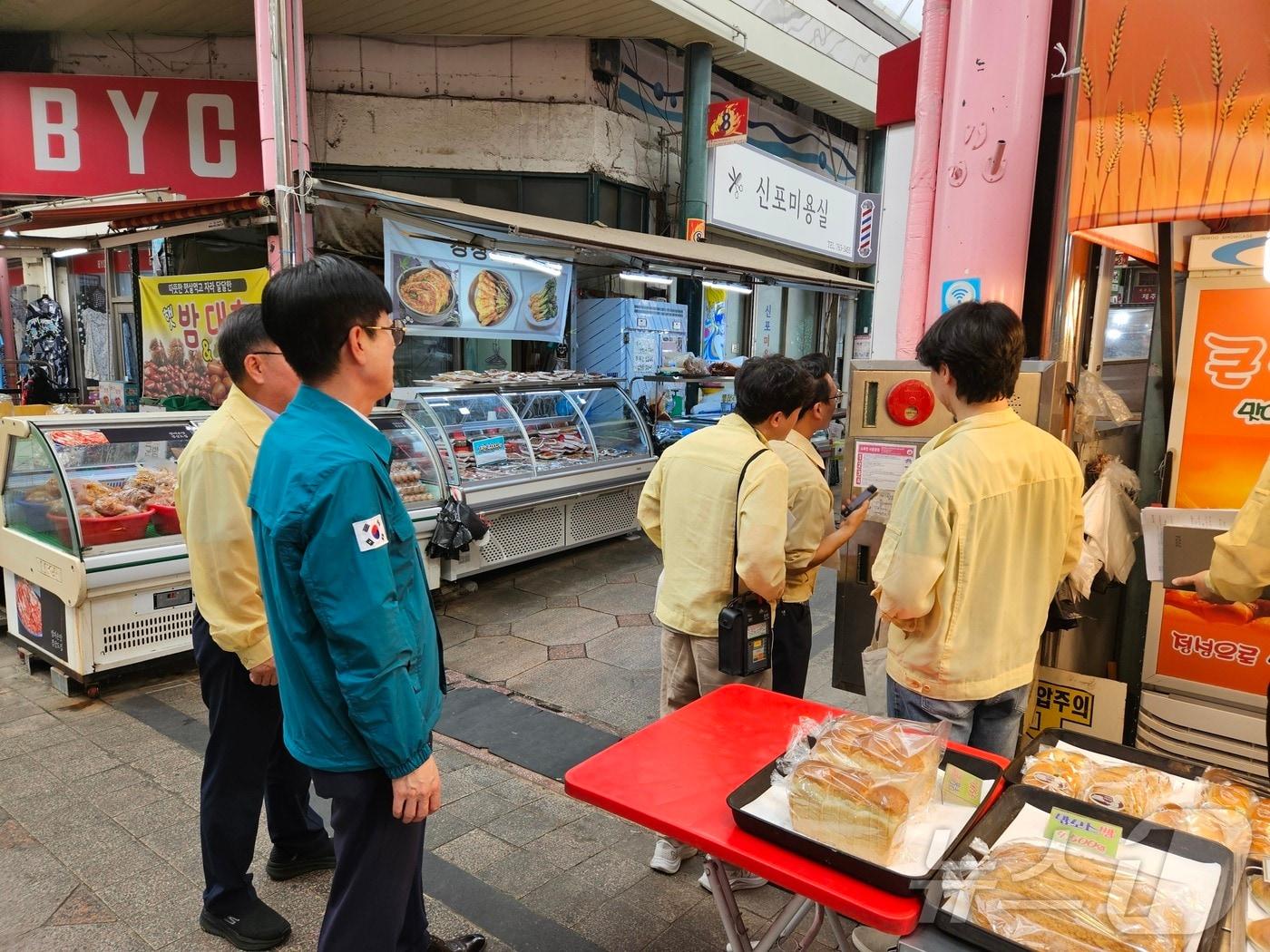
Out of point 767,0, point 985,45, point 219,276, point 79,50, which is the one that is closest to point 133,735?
point 219,276

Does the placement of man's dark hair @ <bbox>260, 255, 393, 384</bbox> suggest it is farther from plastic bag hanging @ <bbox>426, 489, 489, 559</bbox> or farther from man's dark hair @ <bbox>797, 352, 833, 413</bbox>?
plastic bag hanging @ <bbox>426, 489, 489, 559</bbox>

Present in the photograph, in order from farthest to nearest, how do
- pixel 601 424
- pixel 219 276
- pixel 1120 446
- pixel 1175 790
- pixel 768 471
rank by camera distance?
pixel 601 424, pixel 219 276, pixel 1120 446, pixel 768 471, pixel 1175 790

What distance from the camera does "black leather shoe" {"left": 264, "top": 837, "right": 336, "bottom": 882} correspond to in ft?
9.42

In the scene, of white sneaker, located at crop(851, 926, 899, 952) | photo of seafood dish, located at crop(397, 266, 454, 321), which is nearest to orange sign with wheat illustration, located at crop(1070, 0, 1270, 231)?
white sneaker, located at crop(851, 926, 899, 952)

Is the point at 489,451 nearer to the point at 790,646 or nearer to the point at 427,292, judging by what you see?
the point at 427,292

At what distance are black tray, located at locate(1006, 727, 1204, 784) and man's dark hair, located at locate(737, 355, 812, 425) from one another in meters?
1.38

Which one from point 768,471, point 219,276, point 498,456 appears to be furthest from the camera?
point 498,456

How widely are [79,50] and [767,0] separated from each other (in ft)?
29.3

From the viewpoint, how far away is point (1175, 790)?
5.42ft

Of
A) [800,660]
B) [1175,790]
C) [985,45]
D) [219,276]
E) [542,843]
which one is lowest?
[542,843]

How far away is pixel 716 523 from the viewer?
2.75m

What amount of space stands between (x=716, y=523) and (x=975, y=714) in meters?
0.99

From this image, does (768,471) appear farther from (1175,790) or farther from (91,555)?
(91,555)

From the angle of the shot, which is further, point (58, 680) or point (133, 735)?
point (58, 680)
